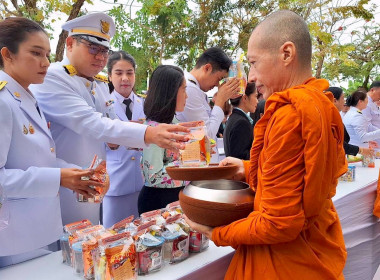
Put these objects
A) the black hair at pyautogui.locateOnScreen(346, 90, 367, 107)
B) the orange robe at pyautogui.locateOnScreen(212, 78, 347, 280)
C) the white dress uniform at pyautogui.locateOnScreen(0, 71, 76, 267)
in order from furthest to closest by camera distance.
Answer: the black hair at pyautogui.locateOnScreen(346, 90, 367, 107) → the white dress uniform at pyautogui.locateOnScreen(0, 71, 76, 267) → the orange robe at pyautogui.locateOnScreen(212, 78, 347, 280)

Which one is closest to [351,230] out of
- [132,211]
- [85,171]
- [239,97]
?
[239,97]

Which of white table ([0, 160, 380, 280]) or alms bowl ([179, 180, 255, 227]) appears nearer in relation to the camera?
alms bowl ([179, 180, 255, 227])

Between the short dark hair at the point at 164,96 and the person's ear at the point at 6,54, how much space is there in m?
0.88

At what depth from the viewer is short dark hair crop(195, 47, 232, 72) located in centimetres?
290

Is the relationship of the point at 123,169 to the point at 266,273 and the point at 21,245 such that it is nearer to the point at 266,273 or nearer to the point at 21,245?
the point at 21,245

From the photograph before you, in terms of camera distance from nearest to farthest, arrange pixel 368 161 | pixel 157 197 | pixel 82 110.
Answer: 1. pixel 82 110
2. pixel 157 197
3. pixel 368 161

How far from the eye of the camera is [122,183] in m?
2.53

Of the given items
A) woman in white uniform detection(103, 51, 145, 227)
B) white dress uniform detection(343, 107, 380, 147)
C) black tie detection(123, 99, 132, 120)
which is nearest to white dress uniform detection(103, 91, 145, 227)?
woman in white uniform detection(103, 51, 145, 227)

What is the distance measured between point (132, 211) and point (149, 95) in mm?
990

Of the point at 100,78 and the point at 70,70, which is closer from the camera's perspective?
the point at 70,70

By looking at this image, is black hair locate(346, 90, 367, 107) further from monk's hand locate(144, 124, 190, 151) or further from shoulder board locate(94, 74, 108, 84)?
monk's hand locate(144, 124, 190, 151)

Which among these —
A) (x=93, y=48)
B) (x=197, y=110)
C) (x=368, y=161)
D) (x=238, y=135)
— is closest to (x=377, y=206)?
(x=368, y=161)

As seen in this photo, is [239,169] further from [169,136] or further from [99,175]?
[99,175]

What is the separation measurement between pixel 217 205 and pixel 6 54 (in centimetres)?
113
